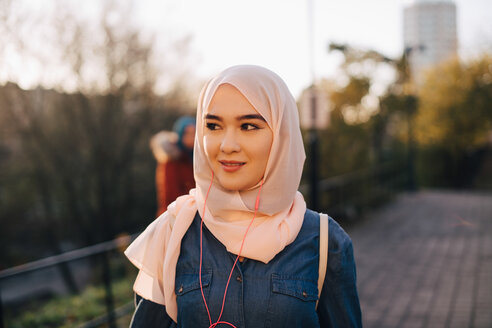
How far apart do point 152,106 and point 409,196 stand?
989 cm

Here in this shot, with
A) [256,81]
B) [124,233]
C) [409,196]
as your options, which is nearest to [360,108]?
[409,196]

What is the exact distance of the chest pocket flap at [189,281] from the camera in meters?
1.62

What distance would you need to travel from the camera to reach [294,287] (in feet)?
5.16

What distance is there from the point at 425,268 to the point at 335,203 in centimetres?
448

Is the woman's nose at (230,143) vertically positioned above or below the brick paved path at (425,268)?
above

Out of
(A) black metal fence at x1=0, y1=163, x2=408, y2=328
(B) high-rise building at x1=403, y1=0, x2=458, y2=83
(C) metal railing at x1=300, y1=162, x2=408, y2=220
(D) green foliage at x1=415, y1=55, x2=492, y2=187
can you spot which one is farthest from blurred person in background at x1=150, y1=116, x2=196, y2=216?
(D) green foliage at x1=415, y1=55, x2=492, y2=187

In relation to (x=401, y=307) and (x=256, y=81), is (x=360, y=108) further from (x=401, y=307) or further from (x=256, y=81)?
(x=256, y=81)

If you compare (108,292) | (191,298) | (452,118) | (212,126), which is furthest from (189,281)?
(452,118)

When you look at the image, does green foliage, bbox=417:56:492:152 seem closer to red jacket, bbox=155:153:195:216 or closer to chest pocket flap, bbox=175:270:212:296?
red jacket, bbox=155:153:195:216

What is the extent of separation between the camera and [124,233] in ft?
50.3

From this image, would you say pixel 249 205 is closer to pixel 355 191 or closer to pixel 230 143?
pixel 230 143

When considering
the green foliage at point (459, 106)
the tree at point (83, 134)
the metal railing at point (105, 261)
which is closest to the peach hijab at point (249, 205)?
the metal railing at point (105, 261)

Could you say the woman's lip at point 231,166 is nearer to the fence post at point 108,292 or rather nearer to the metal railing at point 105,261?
the metal railing at point 105,261

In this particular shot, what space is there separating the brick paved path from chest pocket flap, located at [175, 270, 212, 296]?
12.4 feet
